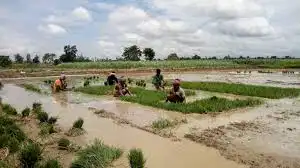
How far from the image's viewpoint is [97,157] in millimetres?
8055

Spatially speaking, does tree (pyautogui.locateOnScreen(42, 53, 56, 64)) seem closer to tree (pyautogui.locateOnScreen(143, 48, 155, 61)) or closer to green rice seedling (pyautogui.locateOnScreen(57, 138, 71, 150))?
tree (pyautogui.locateOnScreen(143, 48, 155, 61))

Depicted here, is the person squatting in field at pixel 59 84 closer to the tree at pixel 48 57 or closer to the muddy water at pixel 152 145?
the muddy water at pixel 152 145

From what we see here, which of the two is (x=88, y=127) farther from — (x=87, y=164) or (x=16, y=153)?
(x=87, y=164)

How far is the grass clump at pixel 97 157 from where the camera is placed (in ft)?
25.5

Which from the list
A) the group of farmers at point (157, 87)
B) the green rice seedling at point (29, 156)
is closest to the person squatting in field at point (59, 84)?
the group of farmers at point (157, 87)

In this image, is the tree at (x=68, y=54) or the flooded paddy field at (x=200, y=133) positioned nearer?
the flooded paddy field at (x=200, y=133)

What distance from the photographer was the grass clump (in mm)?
7771

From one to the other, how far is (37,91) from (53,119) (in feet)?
A: 45.2

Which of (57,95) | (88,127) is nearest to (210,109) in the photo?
(88,127)

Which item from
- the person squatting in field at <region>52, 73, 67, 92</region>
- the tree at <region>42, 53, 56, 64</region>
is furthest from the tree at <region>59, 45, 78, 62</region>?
the person squatting in field at <region>52, 73, 67, 92</region>

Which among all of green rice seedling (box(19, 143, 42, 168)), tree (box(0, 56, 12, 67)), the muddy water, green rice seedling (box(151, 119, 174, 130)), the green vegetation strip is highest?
tree (box(0, 56, 12, 67))

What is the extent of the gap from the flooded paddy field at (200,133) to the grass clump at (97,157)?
0.58ft

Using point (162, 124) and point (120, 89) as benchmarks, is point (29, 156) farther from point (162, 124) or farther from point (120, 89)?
point (120, 89)

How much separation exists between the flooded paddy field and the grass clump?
0.18 m
